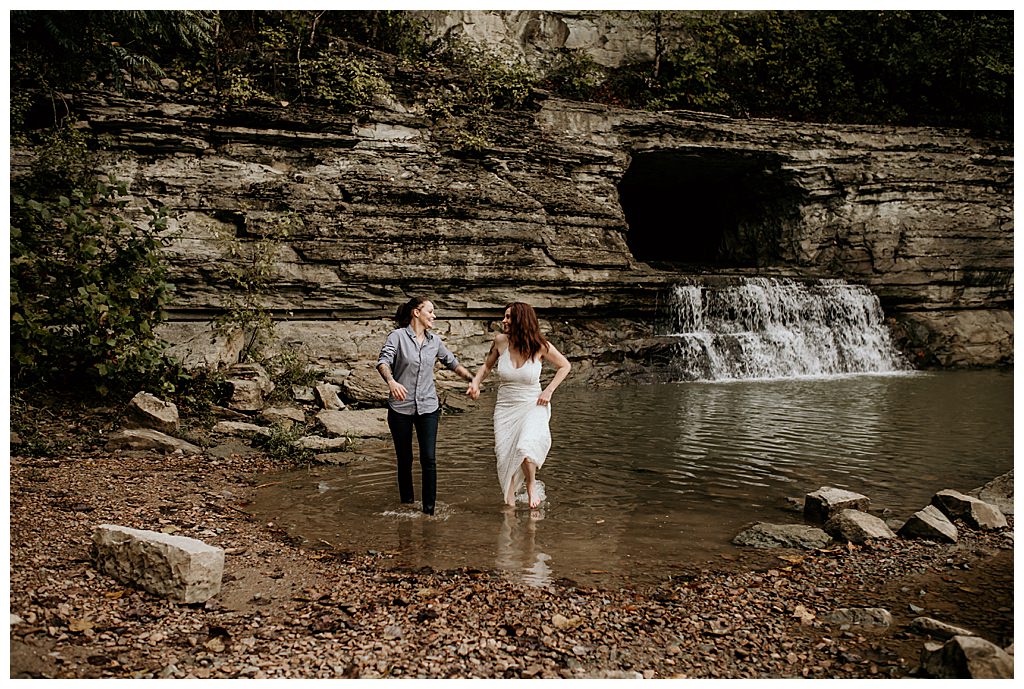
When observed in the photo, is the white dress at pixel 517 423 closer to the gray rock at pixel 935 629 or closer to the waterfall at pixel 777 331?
the gray rock at pixel 935 629

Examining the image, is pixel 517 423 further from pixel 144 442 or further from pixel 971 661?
pixel 144 442

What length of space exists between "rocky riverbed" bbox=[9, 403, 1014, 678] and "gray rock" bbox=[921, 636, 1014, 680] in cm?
19

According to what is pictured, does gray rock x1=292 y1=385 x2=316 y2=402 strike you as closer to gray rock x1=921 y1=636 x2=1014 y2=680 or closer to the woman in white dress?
the woman in white dress

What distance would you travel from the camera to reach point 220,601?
392 centimetres

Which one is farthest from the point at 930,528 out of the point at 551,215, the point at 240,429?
the point at 551,215

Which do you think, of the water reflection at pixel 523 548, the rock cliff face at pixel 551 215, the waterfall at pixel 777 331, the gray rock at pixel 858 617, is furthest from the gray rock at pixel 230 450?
the waterfall at pixel 777 331

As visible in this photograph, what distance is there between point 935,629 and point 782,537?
1543 mm

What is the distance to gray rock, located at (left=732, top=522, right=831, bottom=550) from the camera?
16.7 ft

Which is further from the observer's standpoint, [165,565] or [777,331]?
[777,331]

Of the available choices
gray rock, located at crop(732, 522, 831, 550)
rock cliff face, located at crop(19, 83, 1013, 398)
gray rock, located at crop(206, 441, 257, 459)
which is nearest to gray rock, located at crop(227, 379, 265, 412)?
gray rock, located at crop(206, 441, 257, 459)

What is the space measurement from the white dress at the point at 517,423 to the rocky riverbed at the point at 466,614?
1514mm

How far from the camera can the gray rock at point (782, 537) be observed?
16.7 ft

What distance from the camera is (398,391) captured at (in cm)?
570

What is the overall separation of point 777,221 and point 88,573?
19.4 meters
